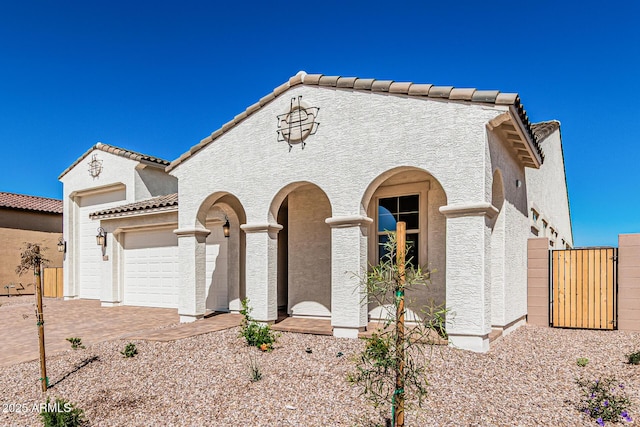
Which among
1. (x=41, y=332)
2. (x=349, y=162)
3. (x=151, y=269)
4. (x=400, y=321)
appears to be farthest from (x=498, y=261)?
(x=151, y=269)

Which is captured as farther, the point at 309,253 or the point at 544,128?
the point at 544,128

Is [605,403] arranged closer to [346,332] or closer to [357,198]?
[346,332]

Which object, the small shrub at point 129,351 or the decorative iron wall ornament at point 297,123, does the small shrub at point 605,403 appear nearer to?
the decorative iron wall ornament at point 297,123

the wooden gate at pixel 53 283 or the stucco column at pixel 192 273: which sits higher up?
the stucco column at pixel 192 273

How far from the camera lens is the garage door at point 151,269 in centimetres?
1330

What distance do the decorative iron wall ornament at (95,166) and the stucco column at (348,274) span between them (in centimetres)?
1309

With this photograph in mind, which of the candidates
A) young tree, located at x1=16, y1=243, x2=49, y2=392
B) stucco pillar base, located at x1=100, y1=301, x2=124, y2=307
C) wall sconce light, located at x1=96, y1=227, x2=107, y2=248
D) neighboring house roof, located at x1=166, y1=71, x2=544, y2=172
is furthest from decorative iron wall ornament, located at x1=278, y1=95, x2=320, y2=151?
stucco pillar base, located at x1=100, y1=301, x2=124, y2=307

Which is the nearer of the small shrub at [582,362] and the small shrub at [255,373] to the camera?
the small shrub at [255,373]

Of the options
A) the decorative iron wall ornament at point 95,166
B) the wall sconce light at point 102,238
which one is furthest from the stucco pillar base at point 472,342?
the decorative iron wall ornament at point 95,166

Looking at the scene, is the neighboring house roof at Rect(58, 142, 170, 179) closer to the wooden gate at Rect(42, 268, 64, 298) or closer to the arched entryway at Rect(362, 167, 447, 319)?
the wooden gate at Rect(42, 268, 64, 298)

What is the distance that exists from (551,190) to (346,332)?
11.3 m

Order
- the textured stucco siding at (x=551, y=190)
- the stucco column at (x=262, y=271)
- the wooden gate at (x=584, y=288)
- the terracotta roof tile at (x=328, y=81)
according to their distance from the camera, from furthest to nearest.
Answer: the textured stucco siding at (x=551, y=190) < the wooden gate at (x=584, y=288) < the stucco column at (x=262, y=271) < the terracotta roof tile at (x=328, y=81)

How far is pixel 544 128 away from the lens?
12859 mm

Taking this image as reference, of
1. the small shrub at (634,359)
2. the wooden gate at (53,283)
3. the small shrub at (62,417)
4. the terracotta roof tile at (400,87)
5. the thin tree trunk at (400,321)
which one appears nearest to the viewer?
the thin tree trunk at (400,321)
